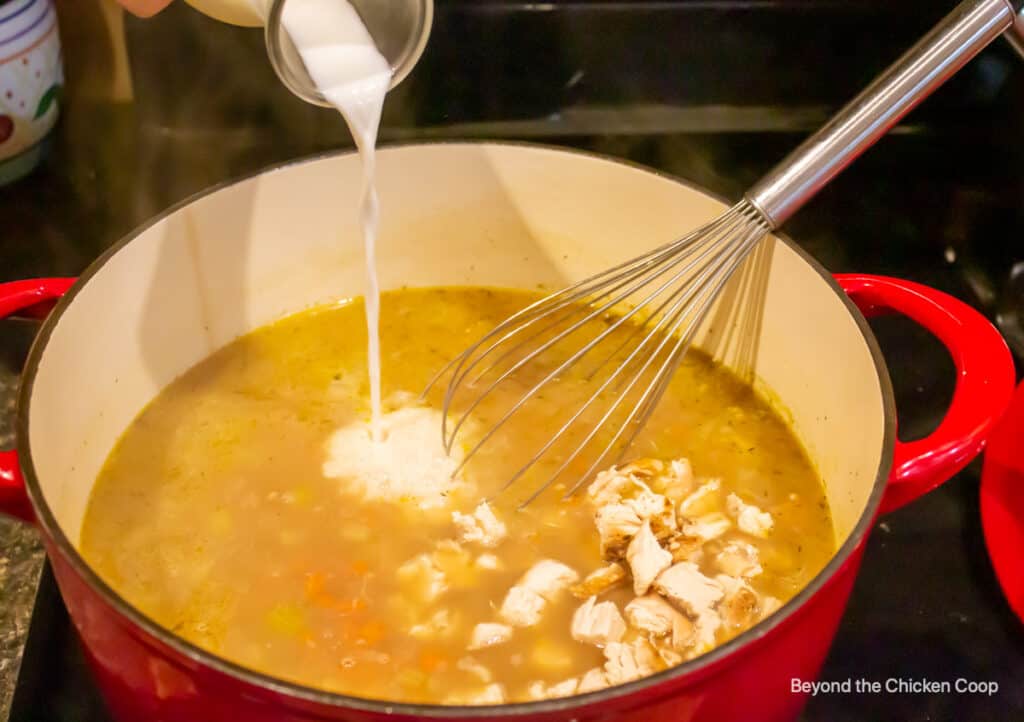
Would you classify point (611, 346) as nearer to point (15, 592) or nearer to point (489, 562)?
point (489, 562)

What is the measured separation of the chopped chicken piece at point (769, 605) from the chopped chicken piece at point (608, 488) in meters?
0.17

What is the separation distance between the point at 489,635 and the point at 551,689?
0.08 meters

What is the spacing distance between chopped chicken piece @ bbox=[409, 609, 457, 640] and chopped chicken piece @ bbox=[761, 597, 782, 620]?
0.28 metres

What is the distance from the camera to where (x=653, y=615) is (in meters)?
0.90

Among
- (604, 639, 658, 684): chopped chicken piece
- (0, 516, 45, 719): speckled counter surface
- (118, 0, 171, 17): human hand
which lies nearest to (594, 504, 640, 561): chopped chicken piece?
(604, 639, 658, 684): chopped chicken piece

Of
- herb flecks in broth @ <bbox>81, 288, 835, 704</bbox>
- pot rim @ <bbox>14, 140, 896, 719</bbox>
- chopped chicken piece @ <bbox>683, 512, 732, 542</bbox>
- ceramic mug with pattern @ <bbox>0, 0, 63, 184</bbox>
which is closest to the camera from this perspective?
pot rim @ <bbox>14, 140, 896, 719</bbox>

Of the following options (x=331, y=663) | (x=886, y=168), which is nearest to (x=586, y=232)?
(x=886, y=168)

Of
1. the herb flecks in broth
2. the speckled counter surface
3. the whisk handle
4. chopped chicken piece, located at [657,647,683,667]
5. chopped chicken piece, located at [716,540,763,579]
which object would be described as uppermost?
the whisk handle

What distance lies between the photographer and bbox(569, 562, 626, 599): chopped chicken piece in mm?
955

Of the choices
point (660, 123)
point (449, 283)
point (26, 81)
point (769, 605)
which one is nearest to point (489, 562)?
point (769, 605)

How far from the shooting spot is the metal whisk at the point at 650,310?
921mm

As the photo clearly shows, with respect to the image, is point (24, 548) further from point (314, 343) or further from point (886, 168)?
point (886, 168)

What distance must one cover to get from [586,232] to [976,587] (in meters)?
0.59

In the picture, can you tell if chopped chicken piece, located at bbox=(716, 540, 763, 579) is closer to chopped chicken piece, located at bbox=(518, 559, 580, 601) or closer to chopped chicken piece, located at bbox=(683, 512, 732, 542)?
chopped chicken piece, located at bbox=(683, 512, 732, 542)
